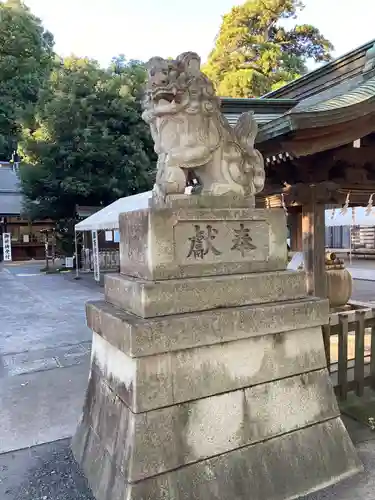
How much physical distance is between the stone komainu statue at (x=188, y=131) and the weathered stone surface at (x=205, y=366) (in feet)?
3.39

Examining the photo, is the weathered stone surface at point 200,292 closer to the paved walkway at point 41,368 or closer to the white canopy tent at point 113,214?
the paved walkway at point 41,368

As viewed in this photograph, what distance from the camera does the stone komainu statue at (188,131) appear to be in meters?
2.52

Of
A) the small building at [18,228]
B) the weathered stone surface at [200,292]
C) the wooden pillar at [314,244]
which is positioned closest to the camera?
the weathered stone surface at [200,292]

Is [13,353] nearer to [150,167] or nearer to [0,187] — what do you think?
[150,167]

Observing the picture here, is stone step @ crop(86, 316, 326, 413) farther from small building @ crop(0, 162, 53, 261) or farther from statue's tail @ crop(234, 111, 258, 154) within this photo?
small building @ crop(0, 162, 53, 261)

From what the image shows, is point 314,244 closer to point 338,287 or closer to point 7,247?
point 338,287

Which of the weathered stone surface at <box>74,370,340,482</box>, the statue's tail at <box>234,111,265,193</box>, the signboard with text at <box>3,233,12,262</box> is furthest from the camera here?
the signboard with text at <box>3,233,12,262</box>

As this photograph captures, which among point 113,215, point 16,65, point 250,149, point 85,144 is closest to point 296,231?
point 113,215

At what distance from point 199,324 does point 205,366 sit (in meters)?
0.28

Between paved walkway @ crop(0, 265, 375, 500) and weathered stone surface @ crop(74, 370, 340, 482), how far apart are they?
1.35ft

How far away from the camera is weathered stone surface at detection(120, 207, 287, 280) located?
7.97 feet

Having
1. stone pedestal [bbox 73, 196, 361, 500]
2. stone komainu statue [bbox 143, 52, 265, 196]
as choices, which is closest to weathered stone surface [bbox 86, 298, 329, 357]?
stone pedestal [bbox 73, 196, 361, 500]

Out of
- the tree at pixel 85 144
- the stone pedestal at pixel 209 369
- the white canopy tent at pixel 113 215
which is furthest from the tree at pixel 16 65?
the stone pedestal at pixel 209 369

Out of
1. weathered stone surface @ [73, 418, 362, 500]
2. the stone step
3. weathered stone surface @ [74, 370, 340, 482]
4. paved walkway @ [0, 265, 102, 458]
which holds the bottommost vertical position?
paved walkway @ [0, 265, 102, 458]
